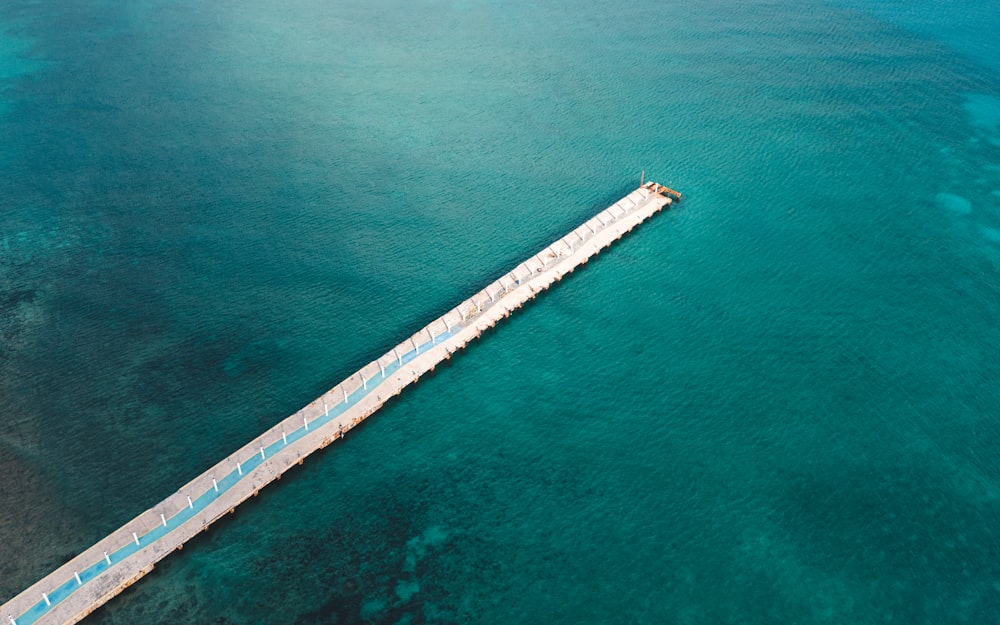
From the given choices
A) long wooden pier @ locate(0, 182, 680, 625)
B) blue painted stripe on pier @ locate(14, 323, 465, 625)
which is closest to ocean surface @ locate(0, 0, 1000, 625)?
long wooden pier @ locate(0, 182, 680, 625)

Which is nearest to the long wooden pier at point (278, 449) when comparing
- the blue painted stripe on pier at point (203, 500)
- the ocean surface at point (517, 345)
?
the blue painted stripe on pier at point (203, 500)

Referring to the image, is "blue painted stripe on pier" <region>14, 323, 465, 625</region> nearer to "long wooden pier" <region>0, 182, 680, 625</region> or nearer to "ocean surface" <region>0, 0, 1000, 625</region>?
"long wooden pier" <region>0, 182, 680, 625</region>

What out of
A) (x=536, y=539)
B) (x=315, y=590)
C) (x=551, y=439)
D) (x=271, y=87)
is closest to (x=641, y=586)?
(x=536, y=539)

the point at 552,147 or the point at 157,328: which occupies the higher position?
the point at 552,147

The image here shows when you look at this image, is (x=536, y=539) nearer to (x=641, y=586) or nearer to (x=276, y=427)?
(x=641, y=586)

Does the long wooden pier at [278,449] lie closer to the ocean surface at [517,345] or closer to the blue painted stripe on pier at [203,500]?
the blue painted stripe on pier at [203,500]

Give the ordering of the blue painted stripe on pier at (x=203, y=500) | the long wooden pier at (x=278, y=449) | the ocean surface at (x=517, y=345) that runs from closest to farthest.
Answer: the blue painted stripe on pier at (x=203, y=500)
the long wooden pier at (x=278, y=449)
the ocean surface at (x=517, y=345)

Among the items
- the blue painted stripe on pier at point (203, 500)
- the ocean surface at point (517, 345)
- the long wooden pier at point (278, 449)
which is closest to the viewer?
the blue painted stripe on pier at point (203, 500)
